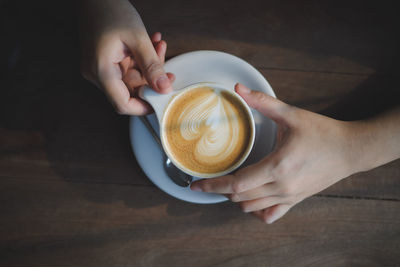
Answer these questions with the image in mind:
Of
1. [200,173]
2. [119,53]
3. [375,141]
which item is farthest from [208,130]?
[375,141]

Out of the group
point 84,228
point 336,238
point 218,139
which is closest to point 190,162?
point 218,139

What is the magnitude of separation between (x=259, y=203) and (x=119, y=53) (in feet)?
2.01

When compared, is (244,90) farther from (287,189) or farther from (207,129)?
(287,189)

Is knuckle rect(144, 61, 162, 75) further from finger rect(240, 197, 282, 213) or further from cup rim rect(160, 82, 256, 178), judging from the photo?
finger rect(240, 197, 282, 213)

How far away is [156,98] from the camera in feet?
2.79

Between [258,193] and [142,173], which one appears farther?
[142,173]

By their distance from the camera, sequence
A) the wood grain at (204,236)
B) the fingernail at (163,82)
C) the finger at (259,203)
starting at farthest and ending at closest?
the wood grain at (204,236) < the finger at (259,203) < the fingernail at (163,82)

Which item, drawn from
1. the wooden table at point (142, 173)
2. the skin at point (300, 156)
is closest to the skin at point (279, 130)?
the skin at point (300, 156)

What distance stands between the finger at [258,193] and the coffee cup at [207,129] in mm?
92

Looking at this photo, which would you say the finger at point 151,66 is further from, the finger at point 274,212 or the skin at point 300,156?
the finger at point 274,212

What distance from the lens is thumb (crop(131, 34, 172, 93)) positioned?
2.71ft

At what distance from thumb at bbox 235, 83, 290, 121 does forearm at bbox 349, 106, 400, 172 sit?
0.81ft

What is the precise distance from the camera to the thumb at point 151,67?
825mm

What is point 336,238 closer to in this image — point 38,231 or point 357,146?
point 357,146
